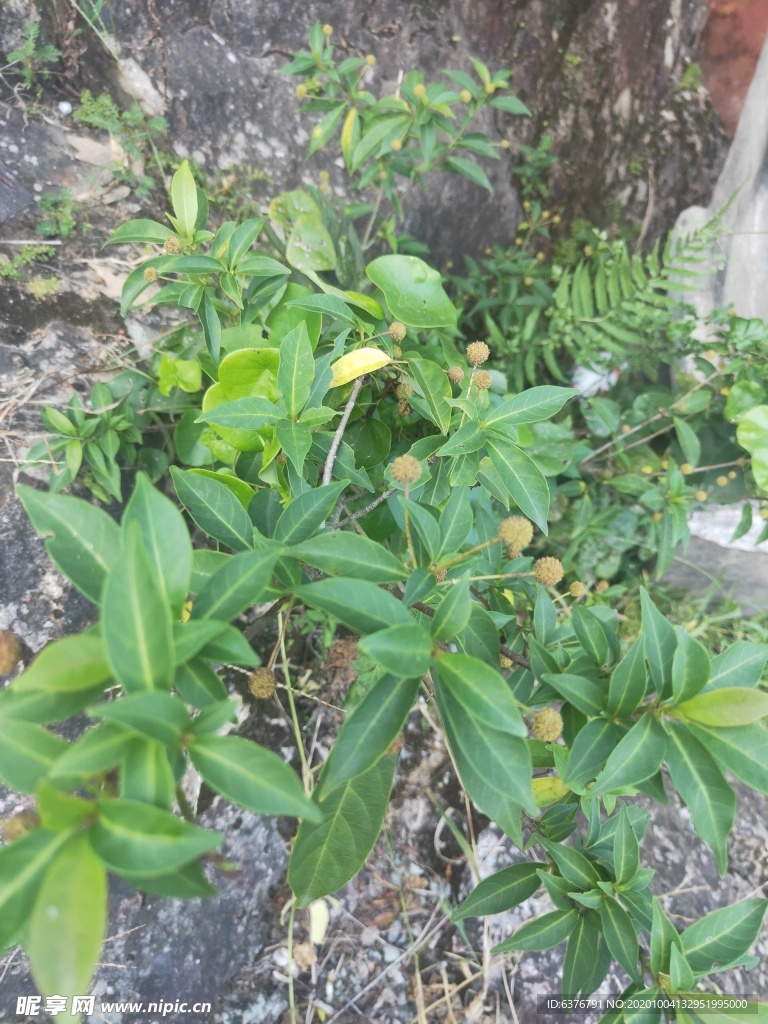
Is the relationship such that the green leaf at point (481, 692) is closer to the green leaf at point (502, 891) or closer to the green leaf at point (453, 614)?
the green leaf at point (453, 614)

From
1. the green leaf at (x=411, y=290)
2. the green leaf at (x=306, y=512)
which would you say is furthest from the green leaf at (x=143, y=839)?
the green leaf at (x=411, y=290)

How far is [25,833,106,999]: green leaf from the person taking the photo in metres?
0.46

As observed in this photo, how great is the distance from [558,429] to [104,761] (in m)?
1.54

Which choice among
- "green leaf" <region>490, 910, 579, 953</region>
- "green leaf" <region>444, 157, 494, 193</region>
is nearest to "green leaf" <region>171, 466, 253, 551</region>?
"green leaf" <region>490, 910, 579, 953</region>

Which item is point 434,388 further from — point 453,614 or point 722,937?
point 722,937

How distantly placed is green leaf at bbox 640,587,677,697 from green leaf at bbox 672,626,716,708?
0.04 meters

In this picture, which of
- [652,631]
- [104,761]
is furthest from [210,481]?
[652,631]

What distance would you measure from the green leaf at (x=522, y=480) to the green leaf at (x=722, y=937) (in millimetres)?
680

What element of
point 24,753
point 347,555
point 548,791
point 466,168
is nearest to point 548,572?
point 347,555

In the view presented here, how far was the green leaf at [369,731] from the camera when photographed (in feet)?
2.27

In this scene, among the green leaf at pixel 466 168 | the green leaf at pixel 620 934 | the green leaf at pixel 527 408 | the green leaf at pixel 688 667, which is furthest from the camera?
the green leaf at pixel 466 168

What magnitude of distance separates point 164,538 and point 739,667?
0.76m

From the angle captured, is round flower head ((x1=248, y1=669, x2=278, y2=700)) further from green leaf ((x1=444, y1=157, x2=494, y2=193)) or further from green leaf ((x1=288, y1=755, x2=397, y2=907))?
green leaf ((x1=444, y1=157, x2=494, y2=193))

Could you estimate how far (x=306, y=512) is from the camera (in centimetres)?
85
